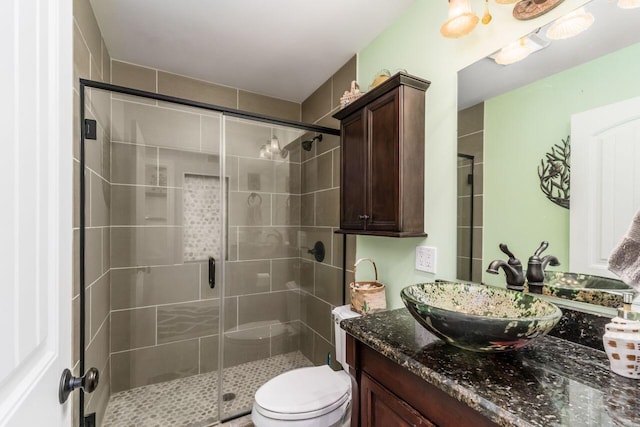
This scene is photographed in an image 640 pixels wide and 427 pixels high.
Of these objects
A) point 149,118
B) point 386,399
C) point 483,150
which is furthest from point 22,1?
point 149,118

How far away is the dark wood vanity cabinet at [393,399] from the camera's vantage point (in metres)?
0.72

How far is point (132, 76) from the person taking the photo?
221 centimetres

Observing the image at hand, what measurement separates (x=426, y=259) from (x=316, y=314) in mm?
Result: 1182

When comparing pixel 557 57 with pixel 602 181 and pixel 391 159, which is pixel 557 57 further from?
pixel 391 159

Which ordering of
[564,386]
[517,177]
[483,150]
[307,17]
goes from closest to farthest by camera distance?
1. [564,386]
2. [517,177]
3. [483,150]
4. [307,17]

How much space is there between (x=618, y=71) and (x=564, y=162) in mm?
291

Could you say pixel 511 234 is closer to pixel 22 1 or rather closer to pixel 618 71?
pixel 618 71

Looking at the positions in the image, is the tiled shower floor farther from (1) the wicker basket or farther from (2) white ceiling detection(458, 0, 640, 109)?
(2) white ceiling detection(458, 0, 640, 109)

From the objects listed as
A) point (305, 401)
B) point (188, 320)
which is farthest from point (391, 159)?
point (188, 320)

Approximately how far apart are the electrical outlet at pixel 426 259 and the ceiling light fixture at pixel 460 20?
0.97m

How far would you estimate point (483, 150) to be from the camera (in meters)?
1.28

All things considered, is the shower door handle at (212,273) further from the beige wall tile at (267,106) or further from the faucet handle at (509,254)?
the faucet handle at (509,254)

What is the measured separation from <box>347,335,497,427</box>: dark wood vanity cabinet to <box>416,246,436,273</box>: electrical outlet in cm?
62

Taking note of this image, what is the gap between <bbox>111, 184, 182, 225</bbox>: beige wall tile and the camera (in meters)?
1.91
